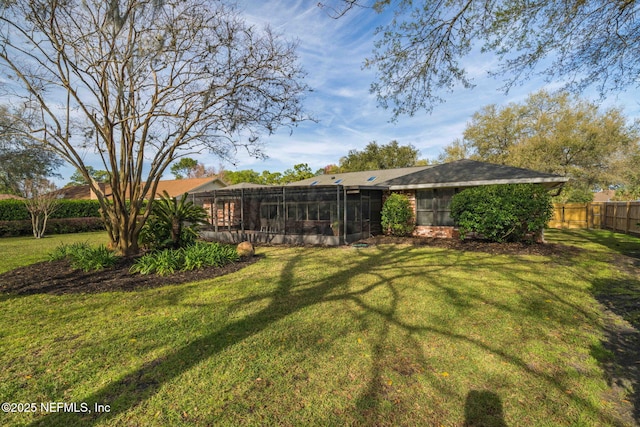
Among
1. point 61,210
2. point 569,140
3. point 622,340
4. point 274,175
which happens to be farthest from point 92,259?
point 274,175

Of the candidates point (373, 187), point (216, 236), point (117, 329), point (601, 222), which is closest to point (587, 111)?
point (601, 222)

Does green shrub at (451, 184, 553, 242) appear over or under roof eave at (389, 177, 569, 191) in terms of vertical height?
under

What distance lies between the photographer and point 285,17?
755 centimetres

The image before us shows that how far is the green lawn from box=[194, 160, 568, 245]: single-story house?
5928mm

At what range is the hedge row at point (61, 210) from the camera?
54.4 ft

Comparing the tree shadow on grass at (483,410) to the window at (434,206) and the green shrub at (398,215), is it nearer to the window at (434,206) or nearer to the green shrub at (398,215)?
the green shrub at (398,215)

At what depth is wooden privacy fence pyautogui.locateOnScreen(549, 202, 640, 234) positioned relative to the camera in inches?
525

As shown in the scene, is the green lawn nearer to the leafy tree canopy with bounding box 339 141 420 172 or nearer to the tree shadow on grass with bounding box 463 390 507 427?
the tree shadow on grass with bounding box 463 390 507 427

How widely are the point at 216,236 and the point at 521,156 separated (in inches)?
917

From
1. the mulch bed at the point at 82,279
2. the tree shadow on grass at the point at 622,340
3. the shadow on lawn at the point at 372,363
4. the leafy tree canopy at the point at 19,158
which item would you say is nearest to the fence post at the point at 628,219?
the tree shadow on grass at the point at 622,340

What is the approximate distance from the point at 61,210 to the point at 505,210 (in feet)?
81.1

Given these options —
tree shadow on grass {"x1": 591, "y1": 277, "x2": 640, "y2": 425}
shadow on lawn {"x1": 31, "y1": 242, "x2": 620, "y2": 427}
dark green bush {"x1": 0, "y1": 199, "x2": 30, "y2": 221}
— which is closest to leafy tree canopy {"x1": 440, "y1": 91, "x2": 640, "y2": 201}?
tree shadow on grass {"x1": 591, "y1": 277, "x2": 640, "y2": 425}

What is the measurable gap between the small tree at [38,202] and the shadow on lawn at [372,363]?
17.3 metres

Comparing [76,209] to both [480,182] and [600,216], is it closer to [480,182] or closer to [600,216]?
[480,182]
